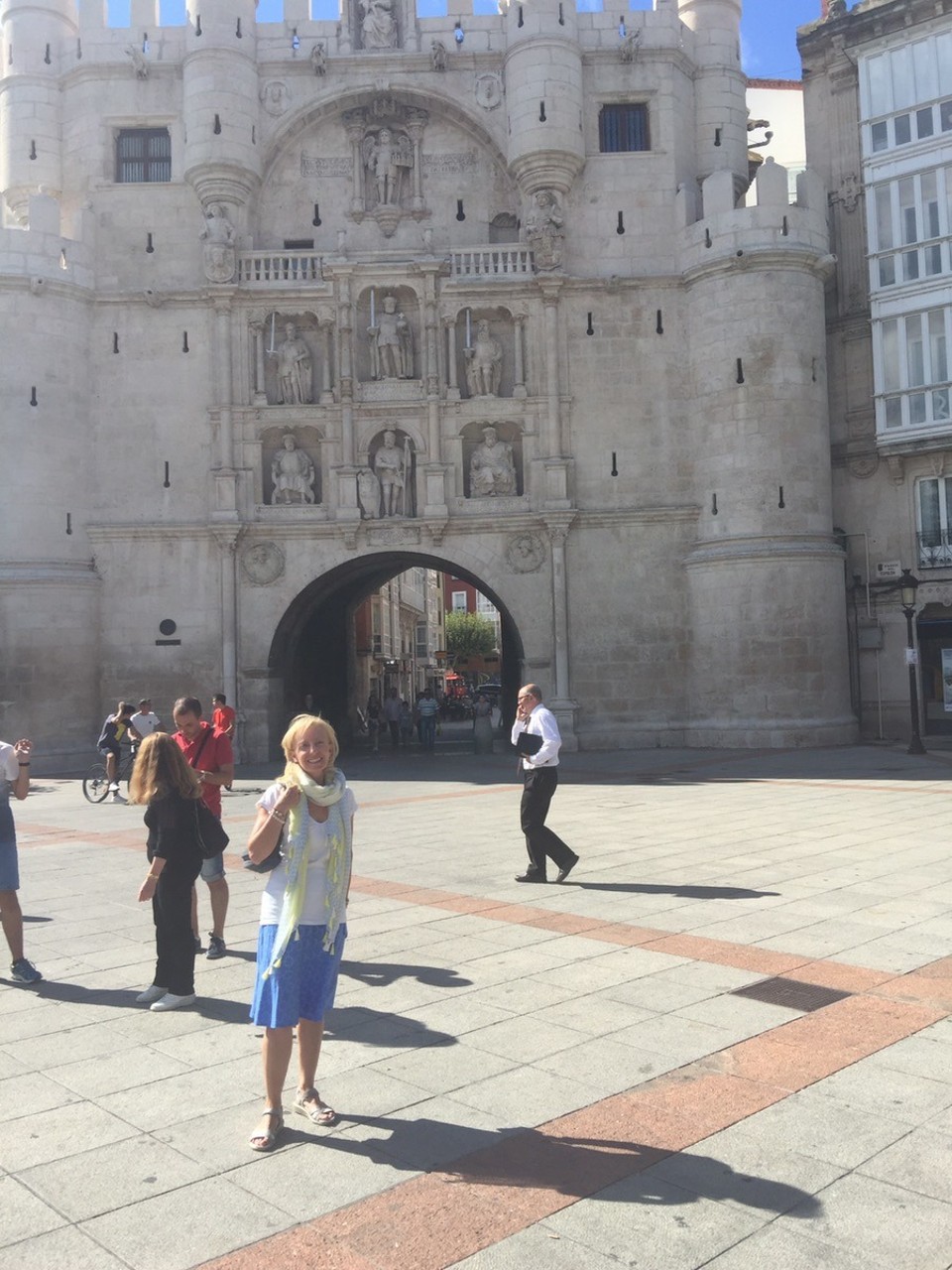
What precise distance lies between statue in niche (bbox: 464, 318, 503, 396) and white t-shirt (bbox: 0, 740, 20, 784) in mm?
21304

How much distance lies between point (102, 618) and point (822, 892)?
69.5 ft

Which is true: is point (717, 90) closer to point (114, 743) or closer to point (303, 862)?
point (114, 743)

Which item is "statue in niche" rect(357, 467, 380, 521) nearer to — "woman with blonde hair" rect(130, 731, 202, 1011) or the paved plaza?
the paved plaza

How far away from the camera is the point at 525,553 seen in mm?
27359

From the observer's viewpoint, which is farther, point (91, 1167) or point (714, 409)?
point (714, 409)

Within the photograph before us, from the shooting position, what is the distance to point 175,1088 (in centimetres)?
551

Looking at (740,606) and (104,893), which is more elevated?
(740,606)

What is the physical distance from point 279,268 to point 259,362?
90.8 inches

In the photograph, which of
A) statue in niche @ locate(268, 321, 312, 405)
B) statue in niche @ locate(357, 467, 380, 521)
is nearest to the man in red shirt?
statue in niche @ locate(357, 467, 380, 521)

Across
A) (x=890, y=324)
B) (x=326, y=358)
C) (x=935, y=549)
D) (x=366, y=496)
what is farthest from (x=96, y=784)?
(x=890, y=324)

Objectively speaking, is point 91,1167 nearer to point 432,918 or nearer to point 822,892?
point 432,918

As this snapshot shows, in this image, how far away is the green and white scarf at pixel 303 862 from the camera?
16.0 feet

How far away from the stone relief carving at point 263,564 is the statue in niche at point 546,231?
925cm

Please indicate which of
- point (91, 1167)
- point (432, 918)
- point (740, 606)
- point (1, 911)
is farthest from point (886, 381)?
point (91, 1167)
